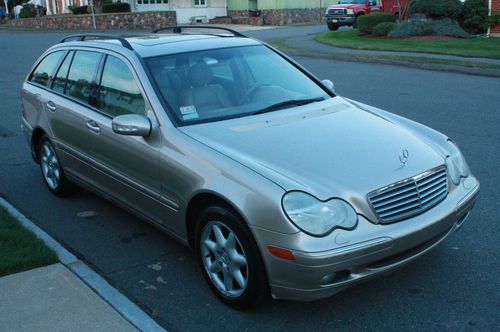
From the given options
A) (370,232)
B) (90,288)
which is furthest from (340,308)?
(90,288)

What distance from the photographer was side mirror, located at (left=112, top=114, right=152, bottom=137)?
423cm

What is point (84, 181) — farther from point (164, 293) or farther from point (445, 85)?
point (445, 85)

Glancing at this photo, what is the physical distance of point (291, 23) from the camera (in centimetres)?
4194

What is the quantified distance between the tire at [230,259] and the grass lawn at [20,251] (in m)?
1.30

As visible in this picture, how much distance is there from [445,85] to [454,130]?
14.3ft

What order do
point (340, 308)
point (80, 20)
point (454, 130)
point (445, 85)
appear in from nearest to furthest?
point (340, 308)
point (454, 130)
point (445, 85)
point (80, 20)

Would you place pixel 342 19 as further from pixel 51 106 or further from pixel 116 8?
pixel 51 106

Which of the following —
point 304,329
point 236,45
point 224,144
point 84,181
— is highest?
point 236,45

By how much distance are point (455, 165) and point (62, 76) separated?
383cm

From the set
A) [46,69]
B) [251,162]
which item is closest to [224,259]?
[251,162]

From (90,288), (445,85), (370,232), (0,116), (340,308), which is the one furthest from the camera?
(445,85)

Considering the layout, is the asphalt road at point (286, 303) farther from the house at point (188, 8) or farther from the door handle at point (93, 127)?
the house at point (188, 8)

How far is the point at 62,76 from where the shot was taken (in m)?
5.88

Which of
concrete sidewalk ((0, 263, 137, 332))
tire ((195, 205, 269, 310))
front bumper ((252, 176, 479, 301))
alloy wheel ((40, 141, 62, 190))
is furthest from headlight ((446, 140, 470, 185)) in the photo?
alloy wheel ((40, 141, 62, 190))
